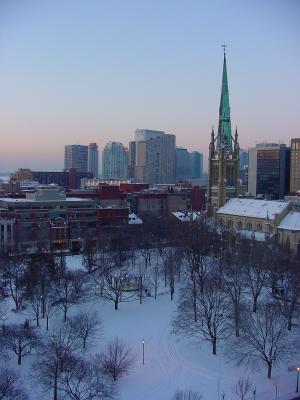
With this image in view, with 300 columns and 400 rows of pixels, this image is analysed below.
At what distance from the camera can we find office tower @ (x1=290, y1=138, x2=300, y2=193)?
506 feet

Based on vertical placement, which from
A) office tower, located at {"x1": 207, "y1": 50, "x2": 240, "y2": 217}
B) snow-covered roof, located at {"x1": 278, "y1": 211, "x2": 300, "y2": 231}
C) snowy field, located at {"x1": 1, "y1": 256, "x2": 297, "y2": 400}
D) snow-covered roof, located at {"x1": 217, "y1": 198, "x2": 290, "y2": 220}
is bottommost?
snowy field, located at {"x1": 1, "y1": 256, "x2": 297, "y2": 400}

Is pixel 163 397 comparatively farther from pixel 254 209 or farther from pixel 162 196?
pixel 162 196

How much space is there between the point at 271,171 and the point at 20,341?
14802 cm

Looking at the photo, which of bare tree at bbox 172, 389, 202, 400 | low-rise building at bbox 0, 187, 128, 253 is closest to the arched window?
low-rise building at bbox 0, 187, 128, 253

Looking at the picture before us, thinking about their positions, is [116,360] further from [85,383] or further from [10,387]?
[10,387]

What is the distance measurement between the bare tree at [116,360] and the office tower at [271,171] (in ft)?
459

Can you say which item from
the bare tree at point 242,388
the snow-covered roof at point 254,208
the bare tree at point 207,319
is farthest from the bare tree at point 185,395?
the snow-covered roof at point 254,208

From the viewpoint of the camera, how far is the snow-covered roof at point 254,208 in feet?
194

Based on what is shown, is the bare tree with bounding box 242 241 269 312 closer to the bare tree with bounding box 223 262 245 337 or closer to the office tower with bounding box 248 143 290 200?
the bare tree with bounding box 223 262 245 337

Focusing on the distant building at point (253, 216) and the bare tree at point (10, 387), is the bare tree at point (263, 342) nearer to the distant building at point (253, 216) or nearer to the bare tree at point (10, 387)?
the bare tree at point (10, 387)

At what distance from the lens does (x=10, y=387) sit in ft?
74.7

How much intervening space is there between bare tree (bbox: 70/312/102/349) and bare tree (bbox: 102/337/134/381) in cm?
179

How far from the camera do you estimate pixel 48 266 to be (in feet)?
137

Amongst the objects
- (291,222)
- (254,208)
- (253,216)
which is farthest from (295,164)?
(291,222)
